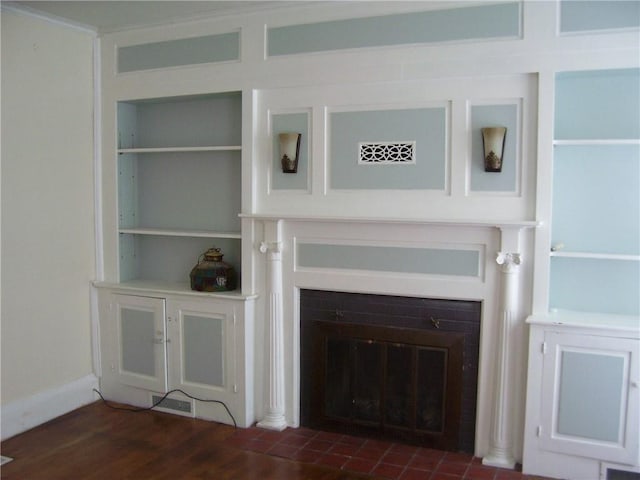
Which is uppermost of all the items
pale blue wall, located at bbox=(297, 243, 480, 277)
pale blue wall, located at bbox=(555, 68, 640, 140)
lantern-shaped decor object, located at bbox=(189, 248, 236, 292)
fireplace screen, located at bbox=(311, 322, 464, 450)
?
pale blue wall, located at bbox=(555, 68, 640, 140)

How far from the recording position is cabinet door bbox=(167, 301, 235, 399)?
3.86 meters

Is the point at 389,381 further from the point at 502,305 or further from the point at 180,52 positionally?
the point at 180,52

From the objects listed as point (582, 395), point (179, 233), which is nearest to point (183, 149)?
point (179, 233)

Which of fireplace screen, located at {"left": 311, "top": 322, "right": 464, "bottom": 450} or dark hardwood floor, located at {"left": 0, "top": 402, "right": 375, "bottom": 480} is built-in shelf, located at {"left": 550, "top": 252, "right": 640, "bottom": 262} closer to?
fireplace screen, located at {"left": 311, "top": 322, "right": 464, "bottom": 450}

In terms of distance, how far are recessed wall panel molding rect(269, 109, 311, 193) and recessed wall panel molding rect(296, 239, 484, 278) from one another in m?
0.35

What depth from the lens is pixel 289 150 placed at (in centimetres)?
363

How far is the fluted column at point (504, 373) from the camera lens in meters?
3.23

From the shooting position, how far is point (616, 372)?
2.99m

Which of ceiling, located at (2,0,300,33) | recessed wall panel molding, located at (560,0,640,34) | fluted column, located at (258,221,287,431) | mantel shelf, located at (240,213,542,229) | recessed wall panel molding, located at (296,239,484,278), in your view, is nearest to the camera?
recessed wall panel molding, located at (560,0,640,34)

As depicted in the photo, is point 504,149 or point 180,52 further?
point 180,52

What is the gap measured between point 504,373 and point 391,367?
0.63m

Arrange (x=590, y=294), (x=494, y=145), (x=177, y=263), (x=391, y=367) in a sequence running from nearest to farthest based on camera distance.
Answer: (x=494, y=145), (x=590, y=294), (x=391, y=367), (x=177, y=263)

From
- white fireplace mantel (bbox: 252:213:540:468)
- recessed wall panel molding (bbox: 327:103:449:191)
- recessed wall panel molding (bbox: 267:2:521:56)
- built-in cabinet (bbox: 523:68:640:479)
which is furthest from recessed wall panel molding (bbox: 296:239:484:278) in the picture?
recessed wall panel molding (bbox: 267:2:521:56)

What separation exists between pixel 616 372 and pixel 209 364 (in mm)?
2339
